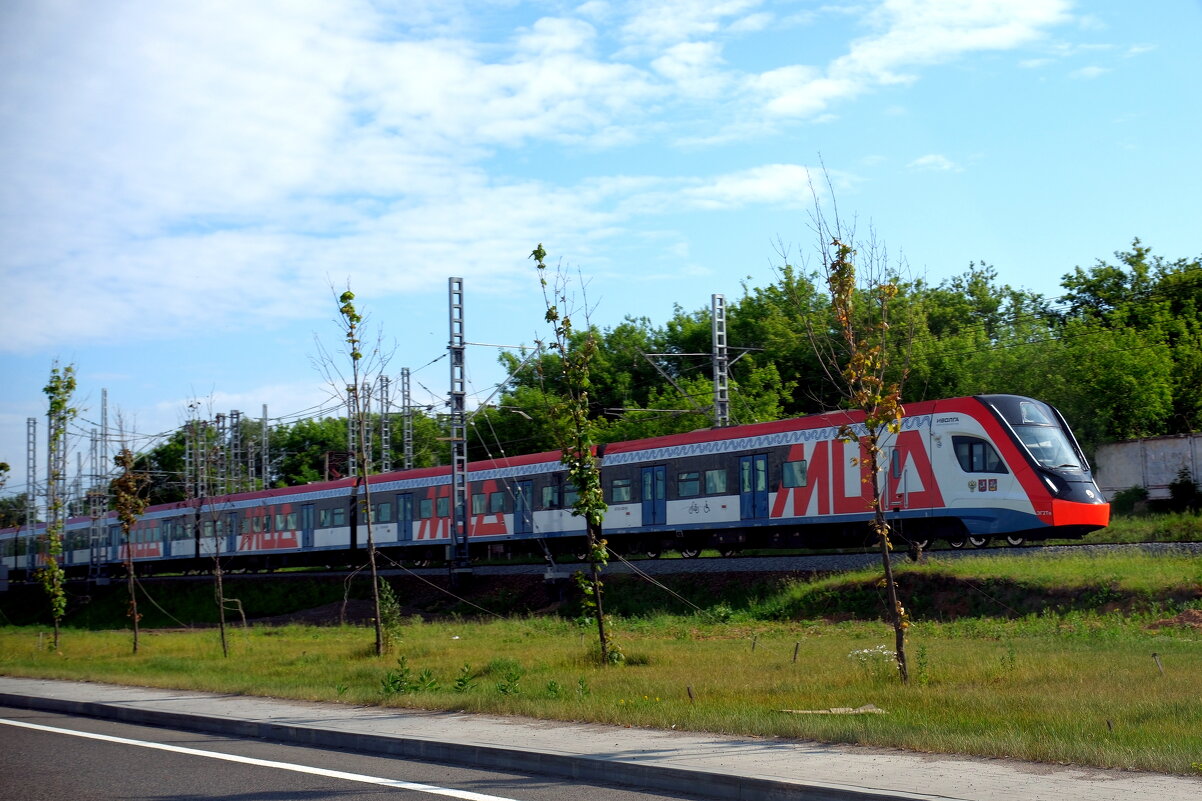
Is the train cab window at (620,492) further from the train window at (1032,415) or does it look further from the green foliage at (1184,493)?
the green foliage at (1184,493)

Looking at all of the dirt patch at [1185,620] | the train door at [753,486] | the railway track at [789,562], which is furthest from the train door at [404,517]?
the dirt patch at [1185,620]

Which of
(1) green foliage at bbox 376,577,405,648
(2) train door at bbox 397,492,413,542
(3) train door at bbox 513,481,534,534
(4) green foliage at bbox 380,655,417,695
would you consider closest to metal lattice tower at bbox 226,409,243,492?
(2) train door at bbox 397,492,413,542

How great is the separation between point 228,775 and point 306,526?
3931cm

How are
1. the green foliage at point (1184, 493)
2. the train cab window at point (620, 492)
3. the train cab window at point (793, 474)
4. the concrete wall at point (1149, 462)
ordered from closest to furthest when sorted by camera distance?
the train cab window at point (793, 474) → the train cab window at point (620, 492) → the green foliage at point (1184, 493) → the concrete wall at point (1149, 462)

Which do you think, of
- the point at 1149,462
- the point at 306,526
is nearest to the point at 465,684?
the point at 1149,462

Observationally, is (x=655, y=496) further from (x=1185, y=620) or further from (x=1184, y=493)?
(x=1184, y=493)

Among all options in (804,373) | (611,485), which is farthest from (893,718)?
(804,373)

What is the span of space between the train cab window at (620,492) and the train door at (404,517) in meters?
9.91

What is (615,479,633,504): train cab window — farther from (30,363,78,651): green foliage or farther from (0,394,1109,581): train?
(30,363,78,651): green foliage

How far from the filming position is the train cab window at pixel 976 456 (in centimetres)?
2688

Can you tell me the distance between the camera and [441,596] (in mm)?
39312

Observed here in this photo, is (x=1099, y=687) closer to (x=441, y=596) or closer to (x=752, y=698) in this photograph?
(x=752, y=698)

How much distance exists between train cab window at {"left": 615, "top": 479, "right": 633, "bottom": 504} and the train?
43 millimetres

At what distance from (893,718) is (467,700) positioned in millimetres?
5393
